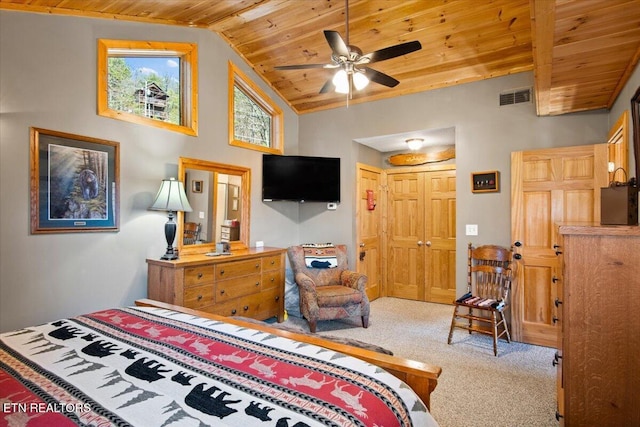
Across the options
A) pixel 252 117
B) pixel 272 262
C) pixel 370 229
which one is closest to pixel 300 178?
pixel 252 117

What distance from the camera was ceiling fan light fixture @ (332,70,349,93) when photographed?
2.80 m

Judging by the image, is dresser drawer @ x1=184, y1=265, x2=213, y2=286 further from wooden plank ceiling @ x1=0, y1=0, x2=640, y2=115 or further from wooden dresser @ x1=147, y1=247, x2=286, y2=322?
wooden plank ceiling @ x1=0, y1=0, x2=640, y2=115

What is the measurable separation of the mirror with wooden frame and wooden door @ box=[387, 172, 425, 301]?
2.50 m

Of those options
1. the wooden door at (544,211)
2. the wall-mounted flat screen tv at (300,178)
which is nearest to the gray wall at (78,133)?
the wall-mounted flat screen tv at (300,178)

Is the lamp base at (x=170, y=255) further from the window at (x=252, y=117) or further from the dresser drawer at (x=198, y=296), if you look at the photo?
the window at (x=252, y=117)

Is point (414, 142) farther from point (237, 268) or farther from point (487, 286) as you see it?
point (237, 268)

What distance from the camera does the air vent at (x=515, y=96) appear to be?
3.60 m

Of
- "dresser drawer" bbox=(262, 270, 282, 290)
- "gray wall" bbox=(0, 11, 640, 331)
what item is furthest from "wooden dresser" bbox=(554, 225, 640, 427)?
"dresser drawer" bbox=(262, 270, 282, 290)

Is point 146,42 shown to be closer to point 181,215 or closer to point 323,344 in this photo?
point 181,215

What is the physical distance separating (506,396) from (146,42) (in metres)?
4.38

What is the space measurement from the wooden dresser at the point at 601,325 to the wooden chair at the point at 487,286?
1.69m

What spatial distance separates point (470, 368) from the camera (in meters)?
2.87

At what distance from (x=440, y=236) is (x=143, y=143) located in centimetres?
416

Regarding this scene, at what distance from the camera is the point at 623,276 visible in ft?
5.10
